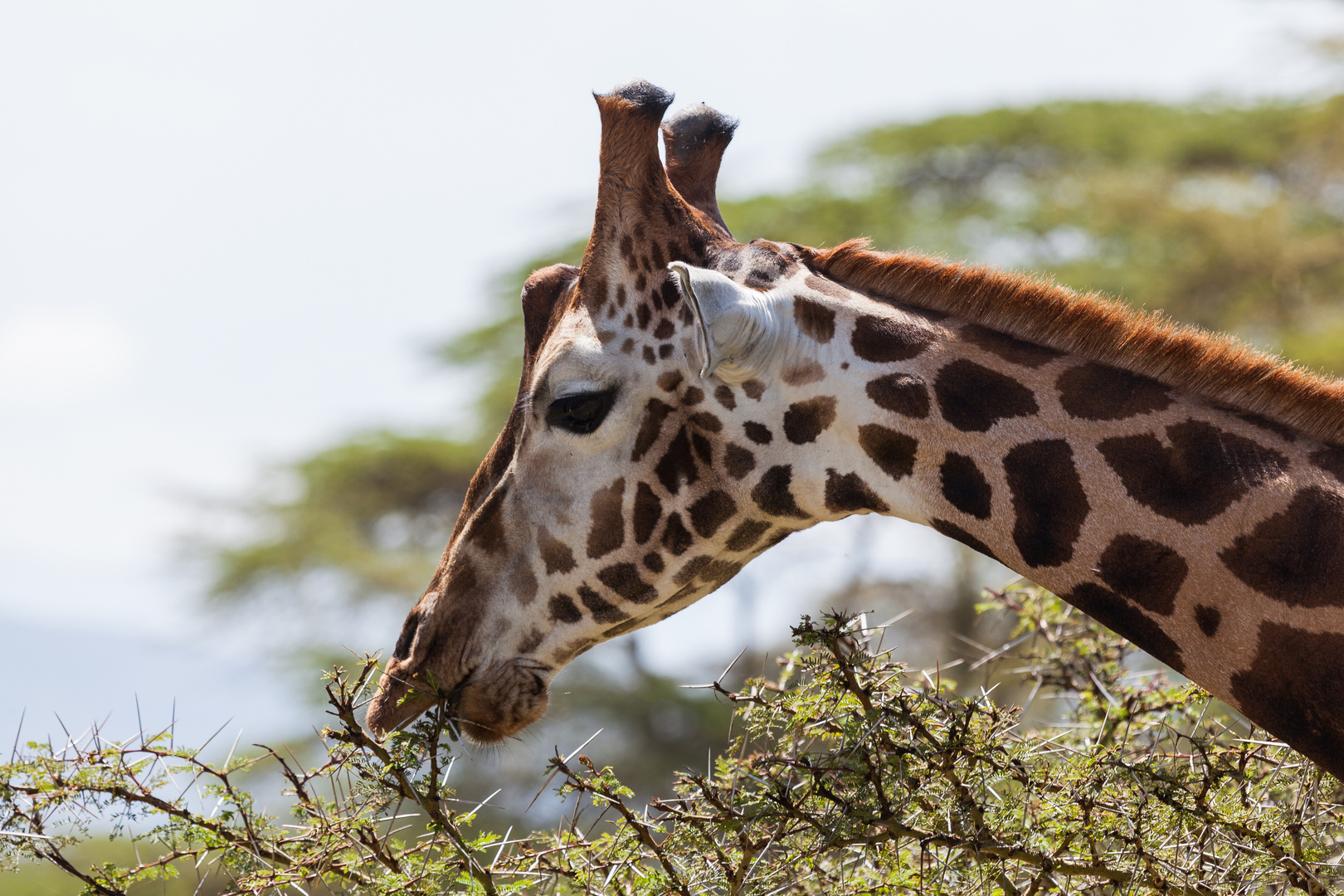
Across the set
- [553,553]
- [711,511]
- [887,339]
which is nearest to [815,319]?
[887,339]

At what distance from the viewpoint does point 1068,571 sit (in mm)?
2496

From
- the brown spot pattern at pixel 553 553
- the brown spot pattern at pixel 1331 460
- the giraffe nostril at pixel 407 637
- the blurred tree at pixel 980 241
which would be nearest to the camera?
the brown spot pattern at pixel 1331 460

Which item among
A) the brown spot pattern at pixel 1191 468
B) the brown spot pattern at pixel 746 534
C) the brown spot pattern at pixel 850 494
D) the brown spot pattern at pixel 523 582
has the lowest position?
the brown spot pattern at pixel 1191 468

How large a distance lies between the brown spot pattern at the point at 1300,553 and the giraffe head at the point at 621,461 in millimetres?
958

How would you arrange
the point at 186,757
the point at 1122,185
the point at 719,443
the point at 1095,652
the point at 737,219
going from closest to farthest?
1. the point at 186,757
2. the point at 719,443
3. the point at 1095,652
4. the point at 737,219
5. the point at 1122,185

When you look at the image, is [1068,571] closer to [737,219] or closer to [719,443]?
[719,443]

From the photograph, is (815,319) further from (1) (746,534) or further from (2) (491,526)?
(2) (491,526)

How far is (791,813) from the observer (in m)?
2.50

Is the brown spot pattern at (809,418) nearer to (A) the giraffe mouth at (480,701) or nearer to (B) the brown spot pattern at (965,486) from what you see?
(B) the brown spot pattern at (965,486)

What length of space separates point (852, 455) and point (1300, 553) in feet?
3.11

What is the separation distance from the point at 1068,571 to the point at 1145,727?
1311 mm

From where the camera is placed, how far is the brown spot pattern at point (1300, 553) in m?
2.22

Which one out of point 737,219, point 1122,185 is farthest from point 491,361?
point 1122,185

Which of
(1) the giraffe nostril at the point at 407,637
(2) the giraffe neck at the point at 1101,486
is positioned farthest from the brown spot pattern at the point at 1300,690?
(1) the giraffe nostril at the point at 407,637
